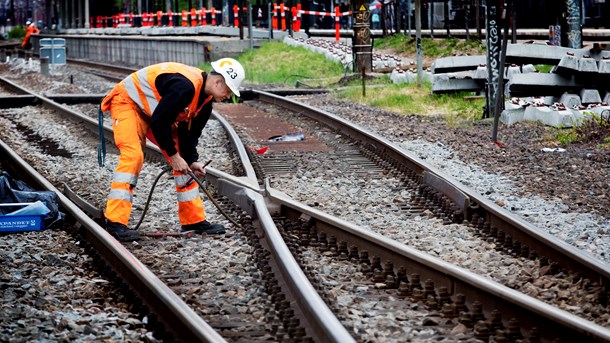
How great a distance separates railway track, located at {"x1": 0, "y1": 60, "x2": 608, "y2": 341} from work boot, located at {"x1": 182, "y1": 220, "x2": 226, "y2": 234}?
33cm

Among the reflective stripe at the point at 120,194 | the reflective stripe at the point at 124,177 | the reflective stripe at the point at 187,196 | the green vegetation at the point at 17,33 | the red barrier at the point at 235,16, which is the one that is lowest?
the reflective stripe at the point at 187,196

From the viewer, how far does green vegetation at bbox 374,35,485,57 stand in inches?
1056

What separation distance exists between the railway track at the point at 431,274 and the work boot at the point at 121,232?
0.90 metres

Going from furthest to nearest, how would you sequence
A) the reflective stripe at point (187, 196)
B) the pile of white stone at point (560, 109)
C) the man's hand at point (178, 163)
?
the pile of white stone at point (560, 109)
the reflective stripe at point (187, 196)
the man's hand at point (178, 163)

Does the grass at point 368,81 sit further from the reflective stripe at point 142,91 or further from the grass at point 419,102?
the reflective stripe at point 142,91

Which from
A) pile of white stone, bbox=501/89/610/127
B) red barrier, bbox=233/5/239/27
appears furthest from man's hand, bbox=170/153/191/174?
red barrier, bbox=233/5/239/27

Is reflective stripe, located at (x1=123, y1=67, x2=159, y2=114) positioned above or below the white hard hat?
below

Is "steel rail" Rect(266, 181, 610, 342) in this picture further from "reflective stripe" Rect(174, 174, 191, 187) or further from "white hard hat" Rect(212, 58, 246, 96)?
"white hard hat" Rect(212, 58, 246, 96)

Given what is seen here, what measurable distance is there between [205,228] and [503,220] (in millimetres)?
2119

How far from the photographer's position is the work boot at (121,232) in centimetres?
770

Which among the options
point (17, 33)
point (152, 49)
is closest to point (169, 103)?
point (152, 49)

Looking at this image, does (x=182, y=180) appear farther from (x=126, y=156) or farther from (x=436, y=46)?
(x=436, y=46)

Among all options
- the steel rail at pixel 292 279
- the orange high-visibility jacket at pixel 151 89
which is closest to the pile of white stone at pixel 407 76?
the steel rail at pixel 292 279

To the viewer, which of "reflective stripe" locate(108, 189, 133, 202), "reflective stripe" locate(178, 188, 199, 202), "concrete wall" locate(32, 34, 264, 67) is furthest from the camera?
"concrete wall" locate(32, 34, 264, 67)
